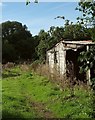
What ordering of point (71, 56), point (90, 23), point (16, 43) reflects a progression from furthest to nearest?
point (16, 43)
point (71, 56)
point (90, 23)

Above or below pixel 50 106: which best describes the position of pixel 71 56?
above

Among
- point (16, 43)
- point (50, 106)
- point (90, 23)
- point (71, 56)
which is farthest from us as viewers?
point (16, 43)

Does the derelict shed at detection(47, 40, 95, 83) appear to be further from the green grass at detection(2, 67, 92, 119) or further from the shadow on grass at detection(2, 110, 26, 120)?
the shadow on grass at detection(2, 110, 26, 120)

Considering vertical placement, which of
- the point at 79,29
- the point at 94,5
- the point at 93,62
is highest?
the point at 94,5

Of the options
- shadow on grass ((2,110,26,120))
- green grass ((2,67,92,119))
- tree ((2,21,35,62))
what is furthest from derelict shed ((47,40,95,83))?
tree ((2,21,35,62))

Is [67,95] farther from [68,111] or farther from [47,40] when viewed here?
[47,40]

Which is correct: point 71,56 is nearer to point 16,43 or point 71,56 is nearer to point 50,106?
point 50,106

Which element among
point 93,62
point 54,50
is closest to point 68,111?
point 93,62

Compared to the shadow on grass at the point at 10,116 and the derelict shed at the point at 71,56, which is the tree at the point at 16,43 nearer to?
the derelict shed at the point at 71,56

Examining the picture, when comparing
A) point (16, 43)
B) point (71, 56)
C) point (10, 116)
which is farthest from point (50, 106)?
point (16, 43)

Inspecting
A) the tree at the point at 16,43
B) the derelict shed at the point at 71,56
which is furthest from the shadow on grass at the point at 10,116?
the tree at the point at 16,43

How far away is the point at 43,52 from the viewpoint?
36875 millimetres

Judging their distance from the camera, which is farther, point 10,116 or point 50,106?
point 50,106

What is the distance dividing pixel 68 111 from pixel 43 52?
2574 centimetres
